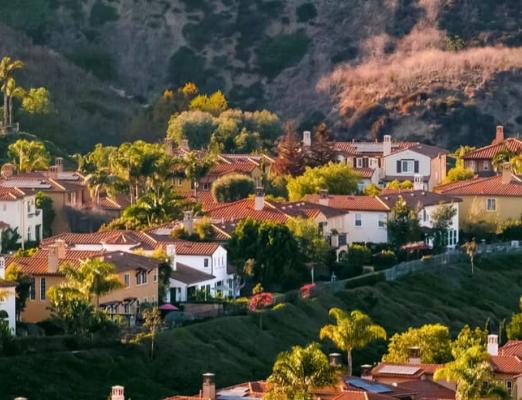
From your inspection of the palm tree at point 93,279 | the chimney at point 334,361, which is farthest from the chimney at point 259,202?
the chimney at point 334,361

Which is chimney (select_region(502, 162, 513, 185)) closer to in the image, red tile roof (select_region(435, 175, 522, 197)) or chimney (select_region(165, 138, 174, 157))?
A: red tile roof (select_region(435, 175, 522, 197))

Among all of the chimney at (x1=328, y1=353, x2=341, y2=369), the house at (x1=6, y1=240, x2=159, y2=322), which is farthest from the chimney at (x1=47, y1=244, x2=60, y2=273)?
the chimney at (x1=328, y1=353, x2=341, y2=369)

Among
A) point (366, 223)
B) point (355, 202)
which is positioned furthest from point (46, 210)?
point (366, 223)

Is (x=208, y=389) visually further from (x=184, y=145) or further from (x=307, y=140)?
(x=184, y=145)

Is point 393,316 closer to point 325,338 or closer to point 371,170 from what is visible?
point 325,338

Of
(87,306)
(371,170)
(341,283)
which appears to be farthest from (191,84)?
(87,306)

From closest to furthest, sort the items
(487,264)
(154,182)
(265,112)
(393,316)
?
(393,316), (487,264), (154,182), (265,112)
